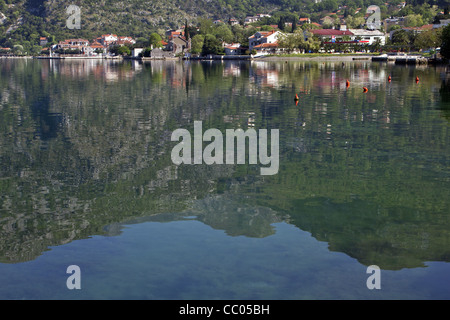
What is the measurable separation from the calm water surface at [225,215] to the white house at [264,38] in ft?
497

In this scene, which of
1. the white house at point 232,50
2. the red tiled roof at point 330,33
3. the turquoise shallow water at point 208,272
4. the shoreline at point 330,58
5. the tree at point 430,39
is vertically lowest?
the turquoise shallow water at point 208,272

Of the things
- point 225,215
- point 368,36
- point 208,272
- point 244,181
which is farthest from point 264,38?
point 208,272

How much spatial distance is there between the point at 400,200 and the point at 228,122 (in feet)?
45.7

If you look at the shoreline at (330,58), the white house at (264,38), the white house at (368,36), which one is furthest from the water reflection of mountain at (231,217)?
the white house at (368,36)

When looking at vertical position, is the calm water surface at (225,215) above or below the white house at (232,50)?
below

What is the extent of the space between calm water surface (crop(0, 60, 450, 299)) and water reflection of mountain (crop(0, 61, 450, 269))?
2.3 inches

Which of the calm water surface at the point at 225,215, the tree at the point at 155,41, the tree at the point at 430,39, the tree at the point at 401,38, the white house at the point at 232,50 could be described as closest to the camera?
the calm water surface at the point at 225,215

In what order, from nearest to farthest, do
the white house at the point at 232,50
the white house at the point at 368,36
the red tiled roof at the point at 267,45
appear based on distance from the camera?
the red tiled roof at the point at 267,45 < the white house at the point at 232,50 < the white house at the point at 368,36

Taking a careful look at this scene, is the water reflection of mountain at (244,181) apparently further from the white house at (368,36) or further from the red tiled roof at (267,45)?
the white house at (368,36)

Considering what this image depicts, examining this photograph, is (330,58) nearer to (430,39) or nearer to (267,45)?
(430,39)

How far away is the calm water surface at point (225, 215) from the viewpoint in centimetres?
984
